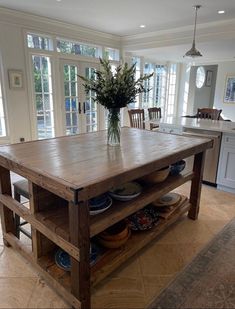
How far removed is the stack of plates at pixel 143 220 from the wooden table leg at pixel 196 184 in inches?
21.4

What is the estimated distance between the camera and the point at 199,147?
2201mm

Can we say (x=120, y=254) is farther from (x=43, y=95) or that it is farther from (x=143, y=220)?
(x=43, y=95)

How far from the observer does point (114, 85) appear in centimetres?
185

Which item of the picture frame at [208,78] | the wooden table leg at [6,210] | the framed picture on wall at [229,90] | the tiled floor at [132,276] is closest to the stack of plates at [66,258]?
the tiled floor at [132,276]

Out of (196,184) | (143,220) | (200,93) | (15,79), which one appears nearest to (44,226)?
(143,220)

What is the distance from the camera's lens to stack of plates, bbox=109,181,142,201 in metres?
1.74

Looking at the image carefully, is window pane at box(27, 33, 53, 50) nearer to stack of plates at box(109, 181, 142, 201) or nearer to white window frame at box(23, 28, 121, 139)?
white window frame at box(23, 28, 121, 139)

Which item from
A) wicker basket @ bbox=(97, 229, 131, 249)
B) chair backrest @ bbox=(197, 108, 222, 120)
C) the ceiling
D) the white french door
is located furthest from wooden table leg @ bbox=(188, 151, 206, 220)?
the white french door

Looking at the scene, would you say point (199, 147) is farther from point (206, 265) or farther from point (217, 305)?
point (217, 305)

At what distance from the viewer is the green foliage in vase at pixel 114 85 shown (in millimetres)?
1843

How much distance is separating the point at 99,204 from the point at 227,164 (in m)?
2.31

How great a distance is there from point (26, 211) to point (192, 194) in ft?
5.67

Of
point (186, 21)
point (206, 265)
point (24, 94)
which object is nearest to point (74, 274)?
point (206, 265)

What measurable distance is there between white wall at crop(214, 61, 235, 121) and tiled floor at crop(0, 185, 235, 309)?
7.16 metres
